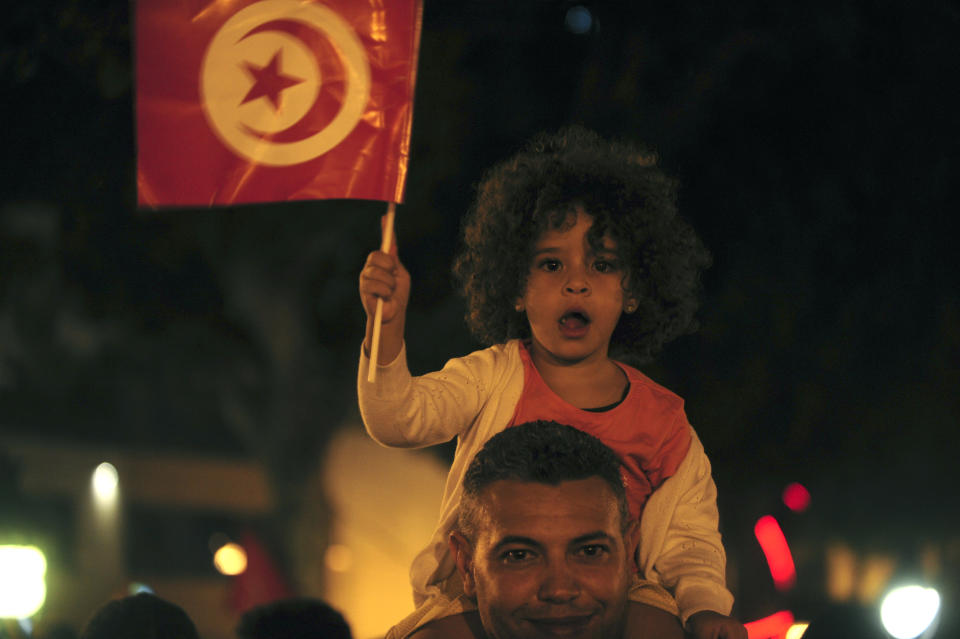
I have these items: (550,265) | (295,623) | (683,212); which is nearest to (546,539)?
(550,265)

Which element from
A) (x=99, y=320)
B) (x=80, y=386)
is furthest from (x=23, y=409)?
(x=99, y=320)

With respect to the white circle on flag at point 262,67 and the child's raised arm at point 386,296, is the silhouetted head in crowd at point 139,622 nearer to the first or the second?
the child's raised arm at point 386,296

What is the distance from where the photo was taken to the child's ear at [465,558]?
3209 mm

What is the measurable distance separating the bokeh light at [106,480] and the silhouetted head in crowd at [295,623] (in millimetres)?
28437

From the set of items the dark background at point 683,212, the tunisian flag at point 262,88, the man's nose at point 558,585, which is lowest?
the man's nose at point 558,585

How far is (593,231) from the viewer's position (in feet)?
12.6

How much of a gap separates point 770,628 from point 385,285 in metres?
2.19

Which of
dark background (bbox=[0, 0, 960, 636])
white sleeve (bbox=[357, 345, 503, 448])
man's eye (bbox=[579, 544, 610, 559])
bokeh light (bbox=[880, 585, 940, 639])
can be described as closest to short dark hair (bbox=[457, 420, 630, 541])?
man's eye (bbox=[579, 544, 610, 559])

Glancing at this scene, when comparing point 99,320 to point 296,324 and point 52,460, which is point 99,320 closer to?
point 296,324

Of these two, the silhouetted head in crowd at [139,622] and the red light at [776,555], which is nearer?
the silhouetted head in crowd at [139,622]

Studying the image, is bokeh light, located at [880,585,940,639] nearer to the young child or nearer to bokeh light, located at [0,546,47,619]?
the young child

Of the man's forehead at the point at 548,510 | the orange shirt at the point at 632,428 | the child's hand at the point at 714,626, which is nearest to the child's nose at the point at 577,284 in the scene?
the orange shirt at the point at 632,428

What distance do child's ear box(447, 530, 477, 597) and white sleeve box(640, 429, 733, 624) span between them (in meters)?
0.69

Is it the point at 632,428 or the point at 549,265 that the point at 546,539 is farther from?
the point at 549,265
